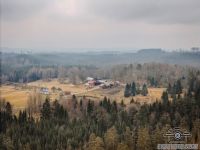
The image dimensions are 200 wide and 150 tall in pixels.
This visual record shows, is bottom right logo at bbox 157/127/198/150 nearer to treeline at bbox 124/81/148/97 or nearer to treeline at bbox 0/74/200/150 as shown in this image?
treeline at bbox 0/74/200/150

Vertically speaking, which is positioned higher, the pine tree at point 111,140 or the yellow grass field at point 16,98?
the pine tree at point 111,140

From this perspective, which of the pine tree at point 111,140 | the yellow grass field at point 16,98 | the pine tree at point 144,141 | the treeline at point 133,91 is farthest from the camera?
the treeline at point 133,91

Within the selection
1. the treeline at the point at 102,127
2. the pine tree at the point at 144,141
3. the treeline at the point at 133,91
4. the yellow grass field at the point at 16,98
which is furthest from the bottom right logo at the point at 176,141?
the treeline at the point at 133,91

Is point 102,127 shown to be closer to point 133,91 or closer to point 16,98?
point 133,91

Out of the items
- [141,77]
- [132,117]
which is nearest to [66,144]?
[132,117]

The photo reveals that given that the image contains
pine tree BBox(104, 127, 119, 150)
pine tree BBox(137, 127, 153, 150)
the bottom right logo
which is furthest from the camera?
pine tree BBox(104, 127, 119, 150)

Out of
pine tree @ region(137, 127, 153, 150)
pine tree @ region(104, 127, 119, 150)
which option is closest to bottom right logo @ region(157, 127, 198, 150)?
pine tree @ region(137, 127, 153, 150)

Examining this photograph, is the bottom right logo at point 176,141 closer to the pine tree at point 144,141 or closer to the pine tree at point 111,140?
the pine tree at point 144,141

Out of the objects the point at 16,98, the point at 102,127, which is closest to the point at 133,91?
the point at 16,98

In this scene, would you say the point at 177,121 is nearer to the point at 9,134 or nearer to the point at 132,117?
the point at 132,117
